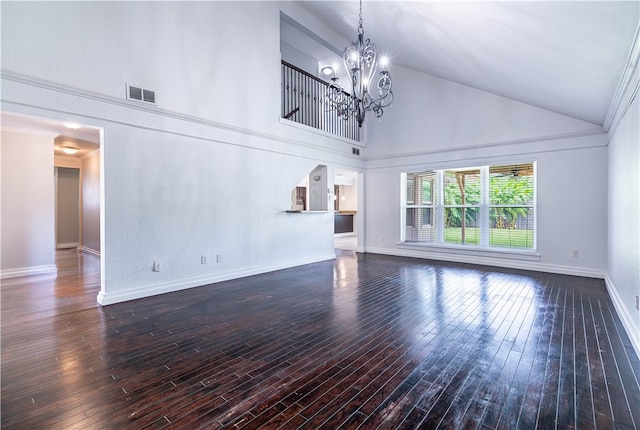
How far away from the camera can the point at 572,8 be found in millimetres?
2275

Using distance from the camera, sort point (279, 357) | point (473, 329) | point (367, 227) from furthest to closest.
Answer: point (367, 227) < point (473, 329) < point (279, 357)

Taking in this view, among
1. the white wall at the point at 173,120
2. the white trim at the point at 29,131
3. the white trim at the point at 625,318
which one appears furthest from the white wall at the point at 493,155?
the white trim at the point at 29,131

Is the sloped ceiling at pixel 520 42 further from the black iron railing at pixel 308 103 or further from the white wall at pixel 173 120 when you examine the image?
the white wall at pixel 173 120

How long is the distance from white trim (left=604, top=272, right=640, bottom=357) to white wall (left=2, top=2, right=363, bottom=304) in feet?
16.0

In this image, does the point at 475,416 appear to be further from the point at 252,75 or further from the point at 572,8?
the point at 252,75

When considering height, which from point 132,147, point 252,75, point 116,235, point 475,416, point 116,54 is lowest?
point 475,416

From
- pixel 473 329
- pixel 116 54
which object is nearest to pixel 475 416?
pixel 473 329

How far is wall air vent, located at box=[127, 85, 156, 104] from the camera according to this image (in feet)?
12.8

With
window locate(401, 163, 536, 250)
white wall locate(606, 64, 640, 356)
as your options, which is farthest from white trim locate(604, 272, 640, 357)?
window locate(401, 163, 536, 250)

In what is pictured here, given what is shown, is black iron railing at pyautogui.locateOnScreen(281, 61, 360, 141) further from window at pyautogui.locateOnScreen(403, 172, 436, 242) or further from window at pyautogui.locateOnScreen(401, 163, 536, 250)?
window at pyautogui.locateOnScreen(401, 163, 536, 250)

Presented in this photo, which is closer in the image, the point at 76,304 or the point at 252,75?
the point at 76,304

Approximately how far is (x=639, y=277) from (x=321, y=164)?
540cm

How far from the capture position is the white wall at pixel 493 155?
206 inches

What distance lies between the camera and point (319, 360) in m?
2.39
